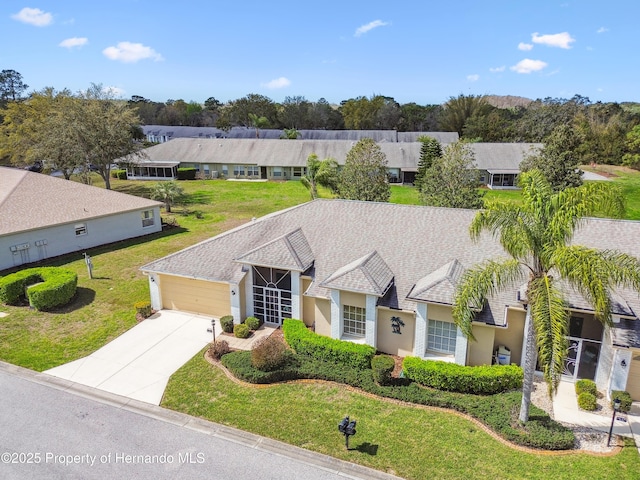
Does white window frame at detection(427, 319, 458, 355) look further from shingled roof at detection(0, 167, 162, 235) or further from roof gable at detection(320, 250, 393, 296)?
shingled roof at detection(0, 167, 162, 235)

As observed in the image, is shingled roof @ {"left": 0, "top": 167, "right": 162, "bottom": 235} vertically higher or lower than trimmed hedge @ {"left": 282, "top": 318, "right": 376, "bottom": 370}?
higher

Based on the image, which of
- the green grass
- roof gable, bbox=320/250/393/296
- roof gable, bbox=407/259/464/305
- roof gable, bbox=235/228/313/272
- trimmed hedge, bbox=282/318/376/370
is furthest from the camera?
roof gable, bbox=235/228/313/272

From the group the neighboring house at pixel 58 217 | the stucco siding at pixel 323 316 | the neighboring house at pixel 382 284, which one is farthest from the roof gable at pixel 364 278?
the neighboring house at pixel 58 217

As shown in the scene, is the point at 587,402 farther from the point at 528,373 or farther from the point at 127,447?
the point at 127,447

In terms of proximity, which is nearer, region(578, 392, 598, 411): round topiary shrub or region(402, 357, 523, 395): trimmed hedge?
region(578, 392, 598, 411): round topiary shrub

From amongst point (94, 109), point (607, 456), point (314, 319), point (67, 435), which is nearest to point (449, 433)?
point (607, 456)

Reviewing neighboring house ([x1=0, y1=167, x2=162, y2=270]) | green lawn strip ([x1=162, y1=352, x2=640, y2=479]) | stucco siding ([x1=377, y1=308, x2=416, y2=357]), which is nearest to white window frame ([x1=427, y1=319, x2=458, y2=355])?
stucco siding ([x1=377, y1=308, x2=416, y2=357])

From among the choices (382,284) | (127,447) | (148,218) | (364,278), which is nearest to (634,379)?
(382,284)
